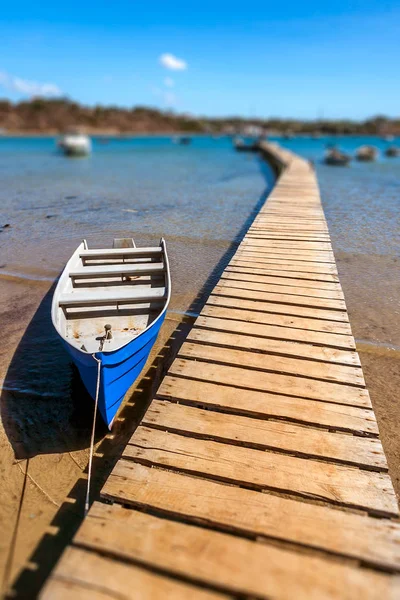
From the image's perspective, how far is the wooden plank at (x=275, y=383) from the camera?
459 cm

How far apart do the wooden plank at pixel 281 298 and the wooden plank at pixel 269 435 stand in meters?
2.94

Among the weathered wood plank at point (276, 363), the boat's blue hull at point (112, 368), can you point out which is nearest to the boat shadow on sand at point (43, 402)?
the boat's blue hull at point (112, 368)

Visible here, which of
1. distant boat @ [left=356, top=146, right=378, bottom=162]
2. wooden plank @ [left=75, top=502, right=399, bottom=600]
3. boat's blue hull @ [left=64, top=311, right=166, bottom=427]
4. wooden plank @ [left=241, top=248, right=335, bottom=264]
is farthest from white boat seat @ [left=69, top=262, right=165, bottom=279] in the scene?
distant boat @ [left=356, top=146, right=378, bottom=162]

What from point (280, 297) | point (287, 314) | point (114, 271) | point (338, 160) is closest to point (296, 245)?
point (280, 297)

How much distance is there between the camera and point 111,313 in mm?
6707

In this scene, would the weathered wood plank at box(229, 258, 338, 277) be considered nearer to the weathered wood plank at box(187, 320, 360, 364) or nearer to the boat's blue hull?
the weathered wood plank at box(187, 320, 360, 364)

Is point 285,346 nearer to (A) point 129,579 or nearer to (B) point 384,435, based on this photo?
(B) point 384,435

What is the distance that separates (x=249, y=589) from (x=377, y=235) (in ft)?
43.6

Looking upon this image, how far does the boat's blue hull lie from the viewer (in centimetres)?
441

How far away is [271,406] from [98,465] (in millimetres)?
2255

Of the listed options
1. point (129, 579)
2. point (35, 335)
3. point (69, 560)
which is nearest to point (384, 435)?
point (129, 579)

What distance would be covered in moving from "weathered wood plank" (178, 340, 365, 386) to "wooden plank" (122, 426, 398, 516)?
1.29 metres

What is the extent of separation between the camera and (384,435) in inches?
200

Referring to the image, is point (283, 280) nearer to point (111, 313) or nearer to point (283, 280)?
point (283, 280)
